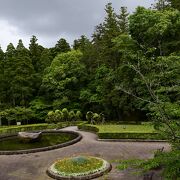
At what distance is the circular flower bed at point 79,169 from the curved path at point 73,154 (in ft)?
0.97

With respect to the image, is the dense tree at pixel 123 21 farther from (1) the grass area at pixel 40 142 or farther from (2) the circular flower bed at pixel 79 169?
(2) the circular flower bed at pixel 79 169

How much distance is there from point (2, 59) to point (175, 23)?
2401 centimetres

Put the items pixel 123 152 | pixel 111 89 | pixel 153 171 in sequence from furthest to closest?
pixel 111 89 < pixel 123 152 < pixel 153 171

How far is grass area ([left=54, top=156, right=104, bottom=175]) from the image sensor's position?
1120cm

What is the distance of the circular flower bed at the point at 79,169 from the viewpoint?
10925 mm

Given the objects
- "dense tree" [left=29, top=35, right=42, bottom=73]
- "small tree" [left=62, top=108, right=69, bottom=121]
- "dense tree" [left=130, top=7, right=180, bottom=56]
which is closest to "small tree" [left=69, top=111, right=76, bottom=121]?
"small tree" [left=62, top=108, right=69, bottom=121]

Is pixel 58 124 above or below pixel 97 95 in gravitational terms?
below

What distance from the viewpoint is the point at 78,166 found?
1160cm

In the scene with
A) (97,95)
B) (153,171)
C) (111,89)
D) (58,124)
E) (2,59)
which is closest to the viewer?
(153,171)

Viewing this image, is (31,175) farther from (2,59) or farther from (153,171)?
(2,59)

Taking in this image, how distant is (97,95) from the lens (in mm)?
33938

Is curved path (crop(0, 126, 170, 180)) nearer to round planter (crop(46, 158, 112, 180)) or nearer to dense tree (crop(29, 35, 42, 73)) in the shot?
round planter (crop(46, 158, 112, 180))

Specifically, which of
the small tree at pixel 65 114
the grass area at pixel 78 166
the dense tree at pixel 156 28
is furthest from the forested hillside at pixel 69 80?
→ the grass area at pixel 78 166

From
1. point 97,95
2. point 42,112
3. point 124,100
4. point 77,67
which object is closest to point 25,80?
point 42,112
